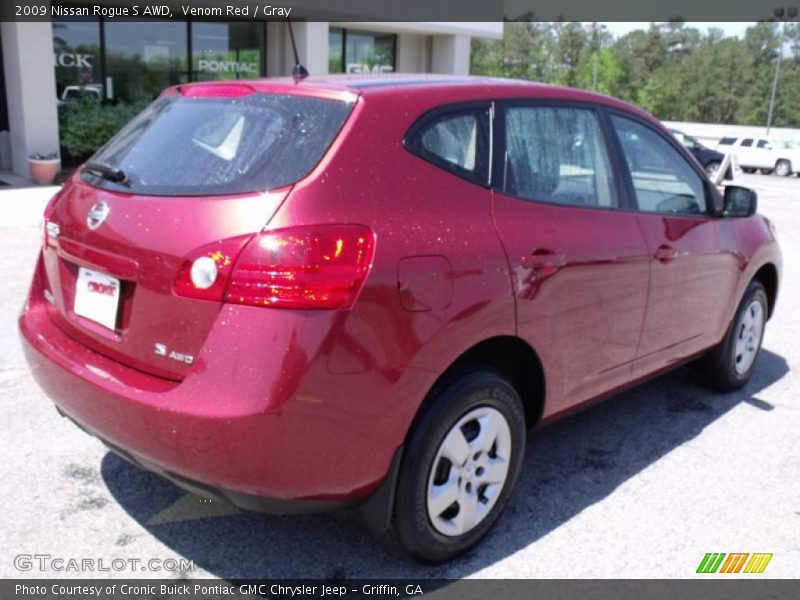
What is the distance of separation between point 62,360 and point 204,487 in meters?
0.77

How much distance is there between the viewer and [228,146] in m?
2.65

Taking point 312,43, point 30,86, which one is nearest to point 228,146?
point 30,86

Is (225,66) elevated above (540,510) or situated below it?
above

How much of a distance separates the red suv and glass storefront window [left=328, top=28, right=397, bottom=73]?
17882mm

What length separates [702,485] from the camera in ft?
11.7

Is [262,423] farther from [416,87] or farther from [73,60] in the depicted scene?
[73,60]

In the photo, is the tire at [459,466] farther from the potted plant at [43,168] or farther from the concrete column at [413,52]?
the concrete column at [413,52]

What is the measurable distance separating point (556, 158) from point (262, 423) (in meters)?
1.75

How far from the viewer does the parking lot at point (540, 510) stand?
2.89 metres

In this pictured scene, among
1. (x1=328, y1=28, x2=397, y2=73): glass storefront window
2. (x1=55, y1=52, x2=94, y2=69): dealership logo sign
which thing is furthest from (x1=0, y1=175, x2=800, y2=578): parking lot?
(x1=328, y1=28, x2=397, y2=73): glass storefront window

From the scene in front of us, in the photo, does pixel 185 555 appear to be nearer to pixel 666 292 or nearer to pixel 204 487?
pixel 204 487

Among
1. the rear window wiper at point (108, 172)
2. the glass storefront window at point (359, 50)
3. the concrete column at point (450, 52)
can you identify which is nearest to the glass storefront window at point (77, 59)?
the glass storefront window at point (359, 50)

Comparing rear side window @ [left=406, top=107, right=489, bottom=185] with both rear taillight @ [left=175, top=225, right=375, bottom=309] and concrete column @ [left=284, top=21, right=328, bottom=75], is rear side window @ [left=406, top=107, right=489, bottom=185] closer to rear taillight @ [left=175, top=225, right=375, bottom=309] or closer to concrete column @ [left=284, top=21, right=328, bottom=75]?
rear taillight @ [left=175, top=225, right=375, bottom=309]

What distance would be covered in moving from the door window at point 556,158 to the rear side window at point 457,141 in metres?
0.11
